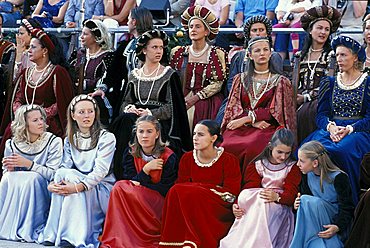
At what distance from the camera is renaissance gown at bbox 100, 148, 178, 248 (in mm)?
6918

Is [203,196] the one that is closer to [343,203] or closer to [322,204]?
[322,204]

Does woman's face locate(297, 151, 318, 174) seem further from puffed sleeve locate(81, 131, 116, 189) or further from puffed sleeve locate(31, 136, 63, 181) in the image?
puffed sleeve locate(31, 136, 63, 181)

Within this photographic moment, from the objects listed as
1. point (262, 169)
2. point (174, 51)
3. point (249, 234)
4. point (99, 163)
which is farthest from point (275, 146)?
point (174, 51)

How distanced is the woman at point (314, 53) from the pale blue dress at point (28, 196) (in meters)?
2.06

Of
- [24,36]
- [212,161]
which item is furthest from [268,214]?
[24,36]

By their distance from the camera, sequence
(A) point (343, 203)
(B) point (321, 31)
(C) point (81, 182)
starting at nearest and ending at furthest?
(A) point (343, 203) → (C) point (81, 182) → (B) point (321, 31)

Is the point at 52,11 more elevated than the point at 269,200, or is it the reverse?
the point at 52,11

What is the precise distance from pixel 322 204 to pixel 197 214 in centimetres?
90

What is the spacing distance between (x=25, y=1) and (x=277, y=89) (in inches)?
203

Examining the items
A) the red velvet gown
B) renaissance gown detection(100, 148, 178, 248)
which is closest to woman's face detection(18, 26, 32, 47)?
renaissance gown detection(100, 148, 178, 248)

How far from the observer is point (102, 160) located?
24.3 feet

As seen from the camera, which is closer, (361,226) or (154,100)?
(361,226)

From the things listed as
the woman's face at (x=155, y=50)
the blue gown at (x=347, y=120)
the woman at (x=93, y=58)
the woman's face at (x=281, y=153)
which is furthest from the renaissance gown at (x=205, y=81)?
the woman's face at (x=281, y=153)

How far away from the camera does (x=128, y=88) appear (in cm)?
816
